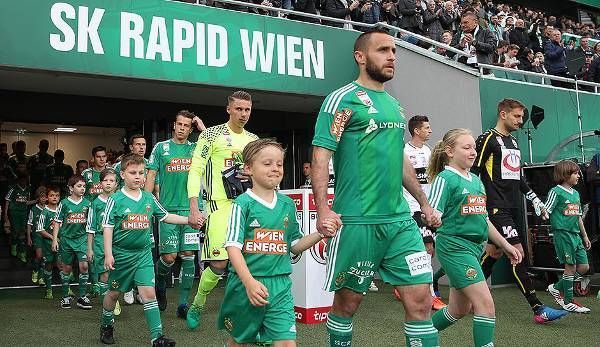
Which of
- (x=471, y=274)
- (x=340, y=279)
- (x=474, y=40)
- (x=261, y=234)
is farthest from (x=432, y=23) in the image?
(x=261, y=234)

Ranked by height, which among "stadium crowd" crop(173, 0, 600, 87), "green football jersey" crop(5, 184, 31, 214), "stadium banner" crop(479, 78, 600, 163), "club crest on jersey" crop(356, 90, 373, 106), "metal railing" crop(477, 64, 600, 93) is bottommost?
"green football jersey" crop(5, 184, 31, 214)

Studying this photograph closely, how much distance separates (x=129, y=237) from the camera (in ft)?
17.1

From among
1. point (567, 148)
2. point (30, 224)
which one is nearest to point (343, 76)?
point (567, 148)

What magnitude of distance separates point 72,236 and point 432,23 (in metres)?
8.14

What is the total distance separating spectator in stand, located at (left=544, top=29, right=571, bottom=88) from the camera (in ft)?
45.2

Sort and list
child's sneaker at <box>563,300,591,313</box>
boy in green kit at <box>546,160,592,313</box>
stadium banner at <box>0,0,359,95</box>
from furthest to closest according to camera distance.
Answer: stadium banner at <box>0,0,359,95</box>, boy in green kit at <box>546,160,592,313</box>, child's sneaker at <box>563,300,591,313</box>

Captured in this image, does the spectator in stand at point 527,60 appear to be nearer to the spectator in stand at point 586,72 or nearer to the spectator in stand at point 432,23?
the spectator in stand at point 586,72

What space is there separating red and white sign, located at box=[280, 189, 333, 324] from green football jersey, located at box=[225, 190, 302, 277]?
2779mm

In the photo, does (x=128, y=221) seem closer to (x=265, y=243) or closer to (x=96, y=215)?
(x=96, y=215)

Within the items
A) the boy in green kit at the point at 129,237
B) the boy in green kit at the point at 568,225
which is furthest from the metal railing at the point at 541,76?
the boy in green kit at the point at 129,237

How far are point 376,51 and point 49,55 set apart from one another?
6.27 meters

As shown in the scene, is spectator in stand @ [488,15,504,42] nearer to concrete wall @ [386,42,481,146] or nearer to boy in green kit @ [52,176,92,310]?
concrete wall @ [386,42,481,146]

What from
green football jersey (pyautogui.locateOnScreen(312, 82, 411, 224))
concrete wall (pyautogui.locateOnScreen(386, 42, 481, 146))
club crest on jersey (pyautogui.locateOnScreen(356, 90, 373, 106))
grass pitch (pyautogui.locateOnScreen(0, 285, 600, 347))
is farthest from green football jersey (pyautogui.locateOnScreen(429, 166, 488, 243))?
concrete wall (pyautogui.locateOnScreen(386, 42, 481, 146))

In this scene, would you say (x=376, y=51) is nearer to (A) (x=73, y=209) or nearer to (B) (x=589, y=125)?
(A) (x=73, y=209)
